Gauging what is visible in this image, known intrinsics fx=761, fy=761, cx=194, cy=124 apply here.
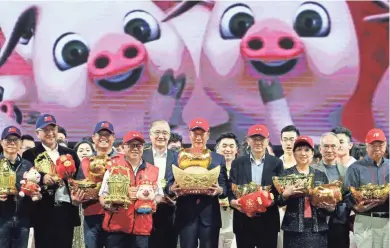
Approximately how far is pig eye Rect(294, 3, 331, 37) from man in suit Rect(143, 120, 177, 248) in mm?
4567

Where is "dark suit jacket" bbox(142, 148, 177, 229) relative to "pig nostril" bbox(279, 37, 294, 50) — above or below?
below

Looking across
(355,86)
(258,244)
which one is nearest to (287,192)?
A: (258,244)

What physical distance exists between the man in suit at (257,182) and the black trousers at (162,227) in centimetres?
60

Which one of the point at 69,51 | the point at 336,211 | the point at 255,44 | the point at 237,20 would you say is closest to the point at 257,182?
the point at 336,211

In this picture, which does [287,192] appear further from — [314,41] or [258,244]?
[314,41]

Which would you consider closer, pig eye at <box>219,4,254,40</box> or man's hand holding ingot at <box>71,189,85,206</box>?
man's hand holding ingot at <box>71,189,85,206</box>

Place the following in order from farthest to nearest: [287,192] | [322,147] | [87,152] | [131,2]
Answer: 1. [131,2]
2. [87,152]
3. [322,147]
4. [287,192]

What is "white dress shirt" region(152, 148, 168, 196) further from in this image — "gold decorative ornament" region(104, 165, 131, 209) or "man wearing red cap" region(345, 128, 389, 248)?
"man wearing red cap" region(345, 128, 389, 248)

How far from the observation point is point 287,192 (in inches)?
259

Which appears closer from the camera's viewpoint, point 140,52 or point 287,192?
point 287,192

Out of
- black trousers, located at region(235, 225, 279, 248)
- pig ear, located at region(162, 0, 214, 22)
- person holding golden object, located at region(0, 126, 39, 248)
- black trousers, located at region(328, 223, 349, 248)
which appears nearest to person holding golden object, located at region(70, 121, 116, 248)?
person holding golden object, located at region(0, 126, 39, 248)

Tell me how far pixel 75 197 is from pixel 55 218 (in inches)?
16.0

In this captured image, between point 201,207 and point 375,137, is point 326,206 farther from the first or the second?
point 201,207

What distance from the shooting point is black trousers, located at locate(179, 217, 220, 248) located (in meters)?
6.71
